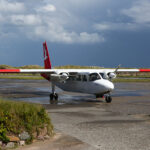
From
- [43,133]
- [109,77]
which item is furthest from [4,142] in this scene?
[109,77]

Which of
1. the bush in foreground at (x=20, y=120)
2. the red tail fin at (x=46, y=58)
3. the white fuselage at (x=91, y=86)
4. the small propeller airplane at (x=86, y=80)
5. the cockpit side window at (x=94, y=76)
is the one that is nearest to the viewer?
the bush in foreground at (x=20, y=120)

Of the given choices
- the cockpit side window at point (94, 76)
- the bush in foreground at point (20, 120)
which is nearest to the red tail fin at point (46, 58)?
the cockpit side window at point (94, 76)

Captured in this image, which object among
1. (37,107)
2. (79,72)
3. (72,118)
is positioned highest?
(79,72)

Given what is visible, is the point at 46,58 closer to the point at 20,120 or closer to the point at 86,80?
the point at 86,80

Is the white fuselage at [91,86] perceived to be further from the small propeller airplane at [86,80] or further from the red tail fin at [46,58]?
the red tail fin at [46,58]

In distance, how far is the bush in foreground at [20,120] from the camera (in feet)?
24.4

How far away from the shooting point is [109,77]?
19.7 meters

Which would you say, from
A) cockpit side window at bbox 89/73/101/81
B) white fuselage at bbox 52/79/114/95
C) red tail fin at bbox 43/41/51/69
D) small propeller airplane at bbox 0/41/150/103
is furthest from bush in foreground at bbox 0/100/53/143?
red tail fin at bbox 43/41/51/69

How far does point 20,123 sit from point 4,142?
2.65ft

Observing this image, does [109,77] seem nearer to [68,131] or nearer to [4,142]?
[68,131]

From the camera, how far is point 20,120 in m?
7.76

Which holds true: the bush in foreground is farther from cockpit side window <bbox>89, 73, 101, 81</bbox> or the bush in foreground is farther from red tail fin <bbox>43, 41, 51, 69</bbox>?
red tail fin <bbox>43, 41, 51, 69</bbox>

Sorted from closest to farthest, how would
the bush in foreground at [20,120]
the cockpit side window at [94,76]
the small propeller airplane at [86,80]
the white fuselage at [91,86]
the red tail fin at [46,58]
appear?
the bush in foreground at [20,120] → the white fuselage at [91,86] → the small propeller airplane at [86,80] → the cockpit side window at [94,76] → the red tail fin at [46,58]

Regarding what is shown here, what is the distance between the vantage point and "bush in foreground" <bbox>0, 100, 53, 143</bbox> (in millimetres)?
7438
